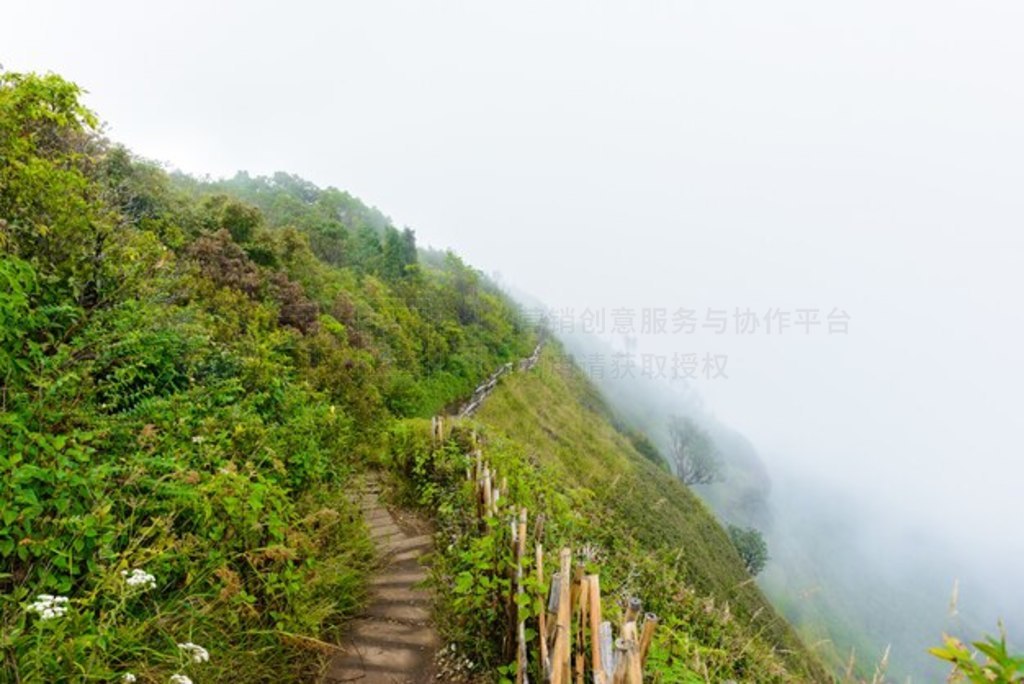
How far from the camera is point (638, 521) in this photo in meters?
20.5

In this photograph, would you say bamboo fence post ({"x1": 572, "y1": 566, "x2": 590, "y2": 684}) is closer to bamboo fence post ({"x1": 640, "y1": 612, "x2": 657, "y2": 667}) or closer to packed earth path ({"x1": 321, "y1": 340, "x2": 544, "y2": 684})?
bamboo fence post ({"x1": 640, "y1": 612, "x2": 657, "y2": 667})

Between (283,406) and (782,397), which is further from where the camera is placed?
(782,397)

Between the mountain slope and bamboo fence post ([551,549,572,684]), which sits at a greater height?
bamboo fence post ([551,549,572,684])

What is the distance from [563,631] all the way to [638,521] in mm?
18514

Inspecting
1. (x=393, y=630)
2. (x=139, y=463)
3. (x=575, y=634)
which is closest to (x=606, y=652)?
(x=575, y=634)

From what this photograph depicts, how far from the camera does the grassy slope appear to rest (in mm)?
7527

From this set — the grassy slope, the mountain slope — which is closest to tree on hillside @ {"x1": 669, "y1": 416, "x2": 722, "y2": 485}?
the mountain slope

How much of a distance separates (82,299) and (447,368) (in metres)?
19.5

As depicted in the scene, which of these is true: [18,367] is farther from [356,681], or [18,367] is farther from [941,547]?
[941,547]

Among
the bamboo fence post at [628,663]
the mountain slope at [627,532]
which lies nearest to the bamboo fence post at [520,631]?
the mountain slope at [627,532]

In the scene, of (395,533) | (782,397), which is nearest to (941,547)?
(782,397)

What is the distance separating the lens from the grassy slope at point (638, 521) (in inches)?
296

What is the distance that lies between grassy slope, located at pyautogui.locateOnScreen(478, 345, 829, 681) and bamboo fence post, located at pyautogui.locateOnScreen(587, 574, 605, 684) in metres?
1.48

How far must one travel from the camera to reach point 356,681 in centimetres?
439
